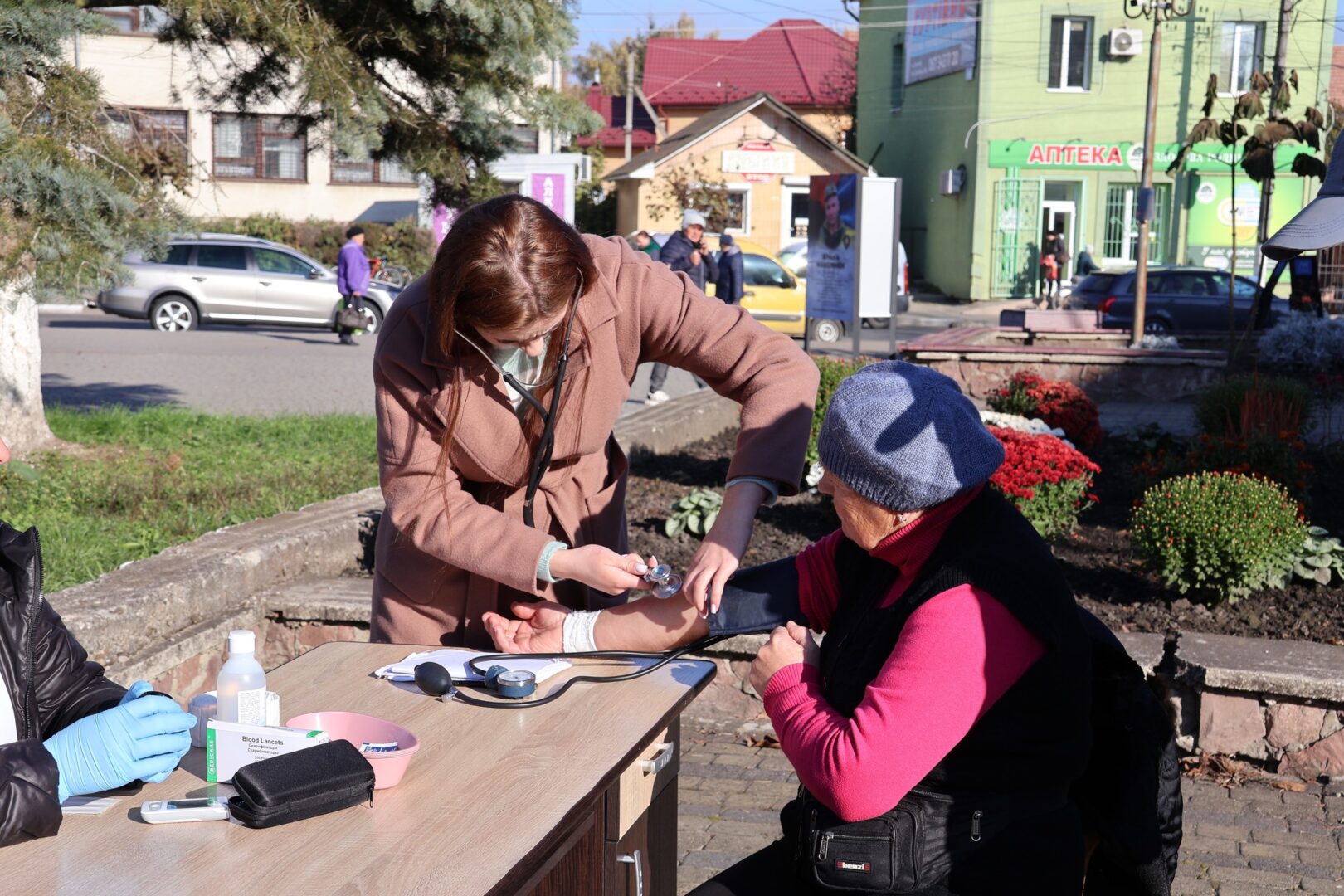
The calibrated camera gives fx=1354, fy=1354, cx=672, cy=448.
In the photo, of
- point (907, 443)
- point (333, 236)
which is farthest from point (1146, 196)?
point (333, 236)

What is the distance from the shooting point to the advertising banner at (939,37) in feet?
103

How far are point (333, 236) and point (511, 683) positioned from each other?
101ft

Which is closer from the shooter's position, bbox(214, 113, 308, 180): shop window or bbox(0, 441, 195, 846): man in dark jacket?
bbox(0, 441, 195, 846): man in dark jacket

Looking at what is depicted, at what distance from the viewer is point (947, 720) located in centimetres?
211

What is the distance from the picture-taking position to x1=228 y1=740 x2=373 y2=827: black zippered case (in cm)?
194

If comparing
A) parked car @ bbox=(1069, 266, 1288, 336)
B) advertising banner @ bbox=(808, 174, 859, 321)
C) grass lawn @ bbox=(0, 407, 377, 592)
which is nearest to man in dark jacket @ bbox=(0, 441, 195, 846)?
grass lawn @ bbox=(0, 407, 377, 592)

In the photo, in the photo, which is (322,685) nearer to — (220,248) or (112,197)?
(112,197)

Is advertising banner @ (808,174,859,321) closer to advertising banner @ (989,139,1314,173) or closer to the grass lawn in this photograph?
the grass lawn

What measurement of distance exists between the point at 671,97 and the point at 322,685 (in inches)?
1602

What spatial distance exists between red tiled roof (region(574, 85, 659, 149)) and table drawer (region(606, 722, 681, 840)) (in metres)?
36.9

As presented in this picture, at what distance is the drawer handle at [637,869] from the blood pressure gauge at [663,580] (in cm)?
52

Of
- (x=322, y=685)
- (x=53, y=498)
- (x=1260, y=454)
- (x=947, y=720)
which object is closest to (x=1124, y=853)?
(x=947, y=720)

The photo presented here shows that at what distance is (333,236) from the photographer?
104ft

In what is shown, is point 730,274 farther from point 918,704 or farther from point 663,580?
point 918,704
